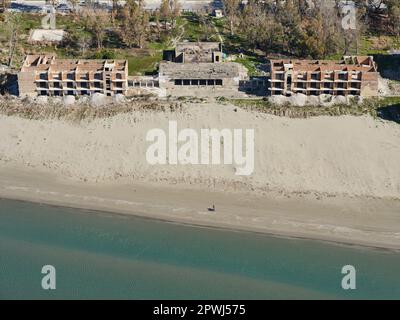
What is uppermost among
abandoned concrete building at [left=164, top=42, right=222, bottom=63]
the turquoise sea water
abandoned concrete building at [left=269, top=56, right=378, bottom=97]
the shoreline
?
abandoned concrete building at [left=164, top=42, right=222, bottom=63]

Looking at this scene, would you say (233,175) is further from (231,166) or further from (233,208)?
(233,208)

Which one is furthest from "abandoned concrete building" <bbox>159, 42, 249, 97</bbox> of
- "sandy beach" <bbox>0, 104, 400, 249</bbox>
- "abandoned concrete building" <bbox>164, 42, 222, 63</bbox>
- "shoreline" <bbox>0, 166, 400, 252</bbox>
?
"shoreline" <bbox>0, 166, 400, 252</bbox>

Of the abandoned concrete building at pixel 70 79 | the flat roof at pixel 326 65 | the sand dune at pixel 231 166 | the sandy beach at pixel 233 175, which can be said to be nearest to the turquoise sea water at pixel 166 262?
the sandy beach at pixel 233 175

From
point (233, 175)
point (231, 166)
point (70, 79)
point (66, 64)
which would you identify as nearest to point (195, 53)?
point (66, 64)

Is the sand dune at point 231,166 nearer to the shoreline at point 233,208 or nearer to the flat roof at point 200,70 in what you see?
the shoreline at point 233,208

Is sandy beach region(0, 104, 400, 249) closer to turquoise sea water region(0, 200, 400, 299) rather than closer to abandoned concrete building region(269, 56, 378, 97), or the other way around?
turquoise sea water region(0, 200, 400, 299)

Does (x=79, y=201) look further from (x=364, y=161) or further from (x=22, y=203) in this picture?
(x=364, y=161)
